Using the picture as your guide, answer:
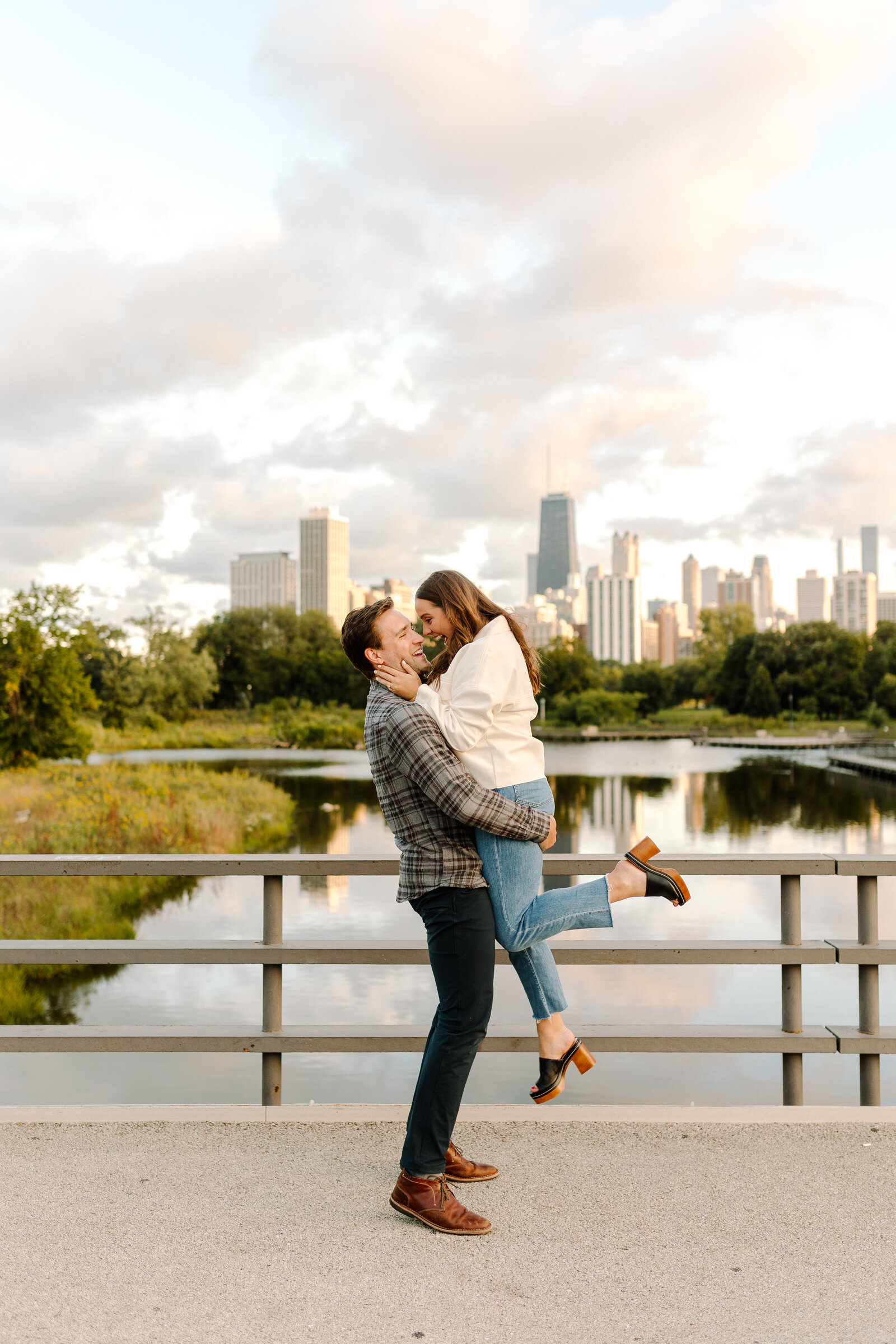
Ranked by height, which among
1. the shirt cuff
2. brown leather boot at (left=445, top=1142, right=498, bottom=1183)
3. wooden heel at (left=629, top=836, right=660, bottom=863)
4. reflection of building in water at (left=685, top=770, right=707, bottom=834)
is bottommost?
reflection of building in water at (left=685, top=770, right=707, bottom=834)

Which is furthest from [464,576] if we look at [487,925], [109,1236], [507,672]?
[109,1236]

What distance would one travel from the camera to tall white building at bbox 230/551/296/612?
177625mm

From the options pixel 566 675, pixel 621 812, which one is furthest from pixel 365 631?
pixel 566 675

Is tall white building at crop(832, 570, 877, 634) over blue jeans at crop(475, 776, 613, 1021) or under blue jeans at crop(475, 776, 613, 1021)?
over

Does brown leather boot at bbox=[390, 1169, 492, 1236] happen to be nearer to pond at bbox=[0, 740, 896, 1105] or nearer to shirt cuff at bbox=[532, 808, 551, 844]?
shirt cuff at bbox=[532, 808, 551, 844]

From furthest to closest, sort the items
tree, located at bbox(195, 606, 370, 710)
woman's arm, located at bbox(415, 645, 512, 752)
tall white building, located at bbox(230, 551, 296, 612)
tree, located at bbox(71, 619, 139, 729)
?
tall white building, located at bbox(230, 551, 296, 612) < tree, located at bbox(195, 606, 370, 710) < tree, located at bbox(71, 619, 139, 729) < woman's arm, located at bbox(415, 645, 512, 752)

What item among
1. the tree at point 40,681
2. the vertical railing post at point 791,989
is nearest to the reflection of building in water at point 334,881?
the tree at point 40,681

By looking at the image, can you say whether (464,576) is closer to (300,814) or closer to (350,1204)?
(350,1204)

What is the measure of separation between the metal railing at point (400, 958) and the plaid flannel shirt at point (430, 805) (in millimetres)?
557

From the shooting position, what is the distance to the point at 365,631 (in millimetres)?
3059

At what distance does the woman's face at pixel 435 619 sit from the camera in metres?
3.02

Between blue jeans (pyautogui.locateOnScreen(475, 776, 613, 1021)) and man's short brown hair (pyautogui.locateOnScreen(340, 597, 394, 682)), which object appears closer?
blue jeans (pyautogui.locateOnScreen(475, 776, 613, 1021))

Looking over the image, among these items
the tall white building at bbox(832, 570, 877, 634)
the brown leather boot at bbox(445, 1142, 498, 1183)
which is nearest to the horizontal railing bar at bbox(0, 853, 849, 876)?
the brown leather boot at bbox(445, 1142, 498, 1183)

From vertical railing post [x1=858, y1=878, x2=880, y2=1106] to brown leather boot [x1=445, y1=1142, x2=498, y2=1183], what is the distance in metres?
1.31
